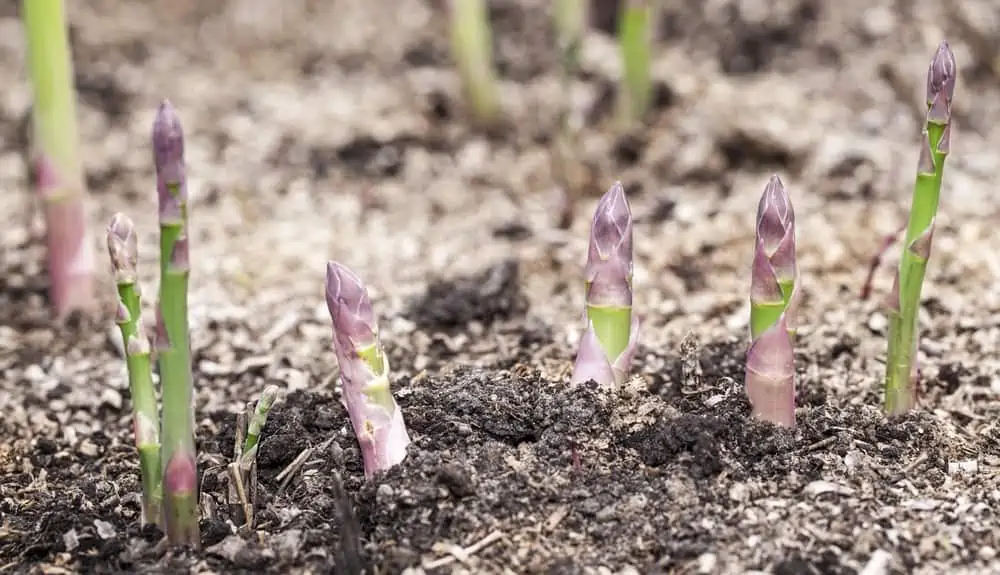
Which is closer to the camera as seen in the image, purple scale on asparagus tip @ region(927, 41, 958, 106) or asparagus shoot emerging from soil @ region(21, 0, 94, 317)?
purple scale on asparagus tip @ region(927, 41, 958, 106)

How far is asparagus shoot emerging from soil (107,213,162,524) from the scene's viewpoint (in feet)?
6.08

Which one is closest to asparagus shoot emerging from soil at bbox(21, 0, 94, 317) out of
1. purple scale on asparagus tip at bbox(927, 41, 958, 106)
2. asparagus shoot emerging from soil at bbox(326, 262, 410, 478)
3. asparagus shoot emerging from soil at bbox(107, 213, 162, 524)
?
asparagus shoot emerging from soil at bbox(107, 213, 162, 524)

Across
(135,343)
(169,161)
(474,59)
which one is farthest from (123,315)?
(474,59)

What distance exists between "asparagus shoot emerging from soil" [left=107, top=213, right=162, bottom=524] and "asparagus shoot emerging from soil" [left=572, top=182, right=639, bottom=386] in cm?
78

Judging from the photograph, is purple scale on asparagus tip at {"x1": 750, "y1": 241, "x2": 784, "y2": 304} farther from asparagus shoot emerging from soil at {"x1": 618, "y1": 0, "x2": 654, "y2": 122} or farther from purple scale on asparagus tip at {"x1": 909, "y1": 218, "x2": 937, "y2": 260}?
asparagus shoot emerging from soil at {"x1": 618, "y1": 0, "x2": 654, "y2": 122}

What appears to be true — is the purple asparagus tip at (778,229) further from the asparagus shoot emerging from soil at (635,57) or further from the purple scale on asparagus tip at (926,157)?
the asparagus shoot emerging from soil at (635,57)

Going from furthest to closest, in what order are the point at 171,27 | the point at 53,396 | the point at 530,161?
1. the point at 171,27
2. the point at 530,161
3. the point at 53,396

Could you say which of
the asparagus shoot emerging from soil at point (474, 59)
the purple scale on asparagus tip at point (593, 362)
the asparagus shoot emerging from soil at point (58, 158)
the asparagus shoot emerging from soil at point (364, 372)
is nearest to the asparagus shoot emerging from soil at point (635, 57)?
the asparagus shoot emerging from soil at point (474, 59)

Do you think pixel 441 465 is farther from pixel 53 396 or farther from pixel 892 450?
pixel 53 396

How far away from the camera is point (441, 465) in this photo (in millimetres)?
2000

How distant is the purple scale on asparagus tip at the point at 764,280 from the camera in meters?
2.03

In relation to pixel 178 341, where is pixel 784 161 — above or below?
above

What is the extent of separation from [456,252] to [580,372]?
4.58ft

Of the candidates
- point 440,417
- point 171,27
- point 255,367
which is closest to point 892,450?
point 440,417
